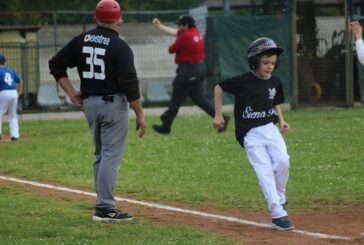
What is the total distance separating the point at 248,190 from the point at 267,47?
2.77 m

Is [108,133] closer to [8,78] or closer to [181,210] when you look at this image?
[181,210]

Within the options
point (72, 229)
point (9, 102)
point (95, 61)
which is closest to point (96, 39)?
point (95, 61)

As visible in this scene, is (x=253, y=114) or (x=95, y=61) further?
(x=95, y=61)

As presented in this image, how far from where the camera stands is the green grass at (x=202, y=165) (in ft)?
34.7

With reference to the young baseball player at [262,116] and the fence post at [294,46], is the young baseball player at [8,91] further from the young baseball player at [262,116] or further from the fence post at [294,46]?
the young baseball player at [262,116]

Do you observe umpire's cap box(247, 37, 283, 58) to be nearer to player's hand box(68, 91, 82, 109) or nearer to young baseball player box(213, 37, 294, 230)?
young baseball player box(213, 37, 294, 230)

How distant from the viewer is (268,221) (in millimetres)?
9000

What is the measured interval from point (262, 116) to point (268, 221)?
1046mm

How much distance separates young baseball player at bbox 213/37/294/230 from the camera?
28.2 ft

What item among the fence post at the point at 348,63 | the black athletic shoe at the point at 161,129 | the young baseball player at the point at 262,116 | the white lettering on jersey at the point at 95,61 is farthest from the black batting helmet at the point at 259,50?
the fence post at the point at 348,63

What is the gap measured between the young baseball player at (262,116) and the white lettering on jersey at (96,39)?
115cm

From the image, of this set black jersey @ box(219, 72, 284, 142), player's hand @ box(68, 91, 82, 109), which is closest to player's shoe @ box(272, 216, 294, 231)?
black jersey @ box(219, 72, 284, 142)

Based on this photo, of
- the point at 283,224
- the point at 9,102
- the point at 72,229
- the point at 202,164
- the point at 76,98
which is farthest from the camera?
the point at 9,102

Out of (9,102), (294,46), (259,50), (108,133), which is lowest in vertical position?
(108,133)
